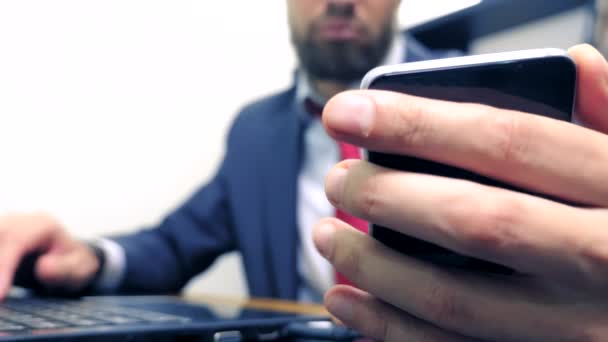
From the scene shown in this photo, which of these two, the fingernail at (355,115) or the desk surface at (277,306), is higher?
the fingernail at (355,115)

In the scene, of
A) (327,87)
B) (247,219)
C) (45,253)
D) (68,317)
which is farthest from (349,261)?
(327,87)

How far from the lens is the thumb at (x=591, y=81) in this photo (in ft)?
0.51

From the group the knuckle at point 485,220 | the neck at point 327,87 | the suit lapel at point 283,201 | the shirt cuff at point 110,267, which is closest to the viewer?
the knuckle at point 485,220

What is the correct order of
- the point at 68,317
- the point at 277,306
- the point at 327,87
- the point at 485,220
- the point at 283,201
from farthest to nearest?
1. the point at 327,87
2. the point at 283,201
3. the point at 277,306
4. the point at 68,317
5. the point at 485,220

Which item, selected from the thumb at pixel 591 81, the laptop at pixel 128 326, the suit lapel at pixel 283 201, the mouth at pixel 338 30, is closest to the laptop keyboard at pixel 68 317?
the laptop at pixel 128 326

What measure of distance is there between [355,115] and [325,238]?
0.07m

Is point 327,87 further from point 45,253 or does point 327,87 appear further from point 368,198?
point 368,198

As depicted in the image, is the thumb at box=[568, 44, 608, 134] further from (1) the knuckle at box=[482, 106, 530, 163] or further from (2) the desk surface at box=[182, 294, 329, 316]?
(2) the desk surface at box=[182, 294, 329, 316]

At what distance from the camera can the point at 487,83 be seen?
0.15 m

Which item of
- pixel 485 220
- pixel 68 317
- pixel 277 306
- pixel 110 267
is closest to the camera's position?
pixel 485 220

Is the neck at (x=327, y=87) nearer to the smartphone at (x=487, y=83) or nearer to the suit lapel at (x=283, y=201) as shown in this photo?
the suit lapel at (x=283, y=201)

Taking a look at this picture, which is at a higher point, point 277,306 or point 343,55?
point 343,55

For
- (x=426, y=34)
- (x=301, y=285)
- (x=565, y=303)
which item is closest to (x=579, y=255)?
(x=565, y=303)

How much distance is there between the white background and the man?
7cm
